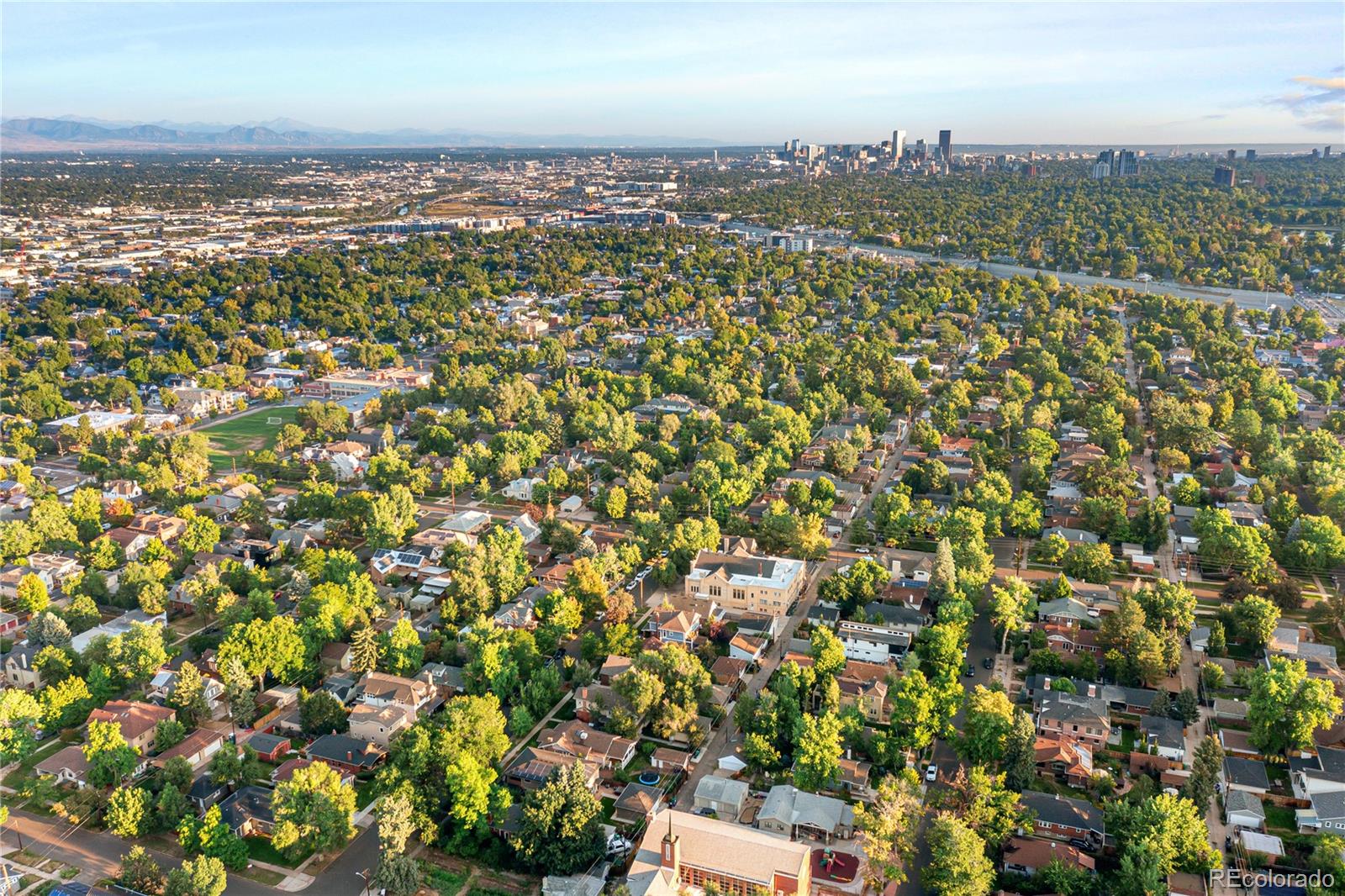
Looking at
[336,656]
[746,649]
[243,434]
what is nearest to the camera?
[746,649]

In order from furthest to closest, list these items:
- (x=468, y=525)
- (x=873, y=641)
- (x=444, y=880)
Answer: (x=468, y=525), (x=873, y=641), (x=444, y=880)

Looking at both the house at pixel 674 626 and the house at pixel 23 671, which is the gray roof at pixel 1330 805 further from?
the house at pixel 23 671

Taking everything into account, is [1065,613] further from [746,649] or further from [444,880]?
[444,880]

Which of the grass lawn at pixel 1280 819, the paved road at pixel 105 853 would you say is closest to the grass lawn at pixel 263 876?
the paved road at pixel 105 853

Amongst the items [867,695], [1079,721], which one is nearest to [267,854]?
[867,695]

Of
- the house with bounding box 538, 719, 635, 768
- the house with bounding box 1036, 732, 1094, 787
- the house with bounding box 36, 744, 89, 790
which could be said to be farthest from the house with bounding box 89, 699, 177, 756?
the house with bounding box 1036, 732, 1094, 787

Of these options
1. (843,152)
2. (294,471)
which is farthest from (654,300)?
(843,152)
